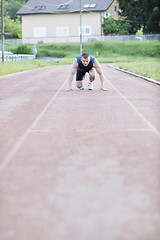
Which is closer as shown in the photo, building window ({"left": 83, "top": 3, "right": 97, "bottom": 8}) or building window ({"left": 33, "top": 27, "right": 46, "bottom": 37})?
building window ({"left": 83, "top": 3, "right": 97, "bottom": 8})

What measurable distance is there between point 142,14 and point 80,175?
209ft

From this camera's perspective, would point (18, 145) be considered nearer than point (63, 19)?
Yes

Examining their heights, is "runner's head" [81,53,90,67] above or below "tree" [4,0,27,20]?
below

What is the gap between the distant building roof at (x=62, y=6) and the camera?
69.1 meters

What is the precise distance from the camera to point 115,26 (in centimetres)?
6681

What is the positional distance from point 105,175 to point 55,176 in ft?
1.72

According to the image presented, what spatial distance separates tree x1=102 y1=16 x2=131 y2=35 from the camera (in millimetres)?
66312

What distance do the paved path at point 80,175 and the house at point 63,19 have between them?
201 feet

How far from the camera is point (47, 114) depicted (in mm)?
9562

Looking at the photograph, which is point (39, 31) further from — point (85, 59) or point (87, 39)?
point (85, 59)

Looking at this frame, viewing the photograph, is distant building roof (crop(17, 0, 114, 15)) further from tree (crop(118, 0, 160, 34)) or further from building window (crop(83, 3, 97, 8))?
tree (crop(118, 0, 160, 34))

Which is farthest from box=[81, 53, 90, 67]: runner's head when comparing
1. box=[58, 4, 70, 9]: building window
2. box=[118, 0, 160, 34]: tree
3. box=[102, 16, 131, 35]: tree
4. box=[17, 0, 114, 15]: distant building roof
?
box=[58, 4, 70, 9]: building window

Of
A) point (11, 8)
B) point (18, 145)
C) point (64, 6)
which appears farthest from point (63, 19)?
point (18, 145)

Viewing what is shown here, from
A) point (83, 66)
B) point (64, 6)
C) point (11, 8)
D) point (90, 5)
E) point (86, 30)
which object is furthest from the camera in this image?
point (11, 8)
